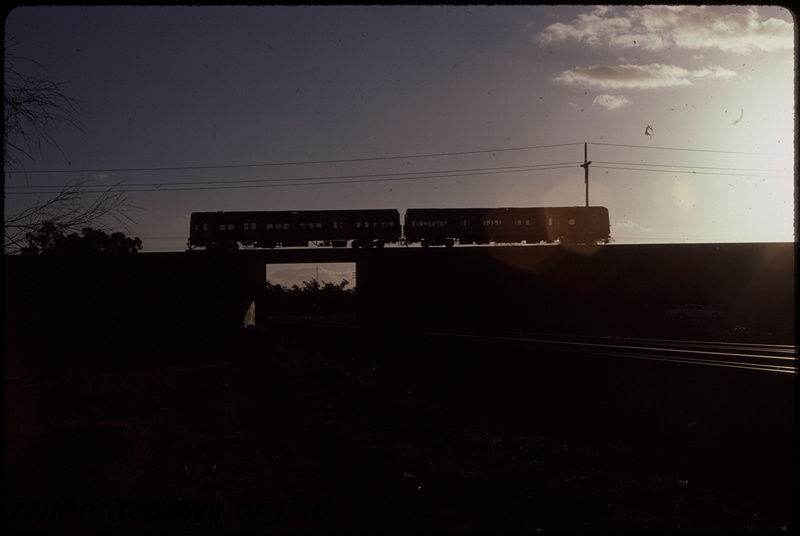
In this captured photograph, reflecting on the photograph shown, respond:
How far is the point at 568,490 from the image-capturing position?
6.77 metres

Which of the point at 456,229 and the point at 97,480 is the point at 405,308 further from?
the point at 97,480

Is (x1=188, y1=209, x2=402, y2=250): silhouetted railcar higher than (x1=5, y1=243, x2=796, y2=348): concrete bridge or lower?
higher

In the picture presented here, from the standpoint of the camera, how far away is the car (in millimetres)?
35938

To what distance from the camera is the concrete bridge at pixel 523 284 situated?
33531mm

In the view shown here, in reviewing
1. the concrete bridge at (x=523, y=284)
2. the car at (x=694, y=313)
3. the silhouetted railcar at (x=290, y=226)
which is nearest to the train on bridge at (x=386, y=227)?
the silhouetted railcar at (x=290, y=226)

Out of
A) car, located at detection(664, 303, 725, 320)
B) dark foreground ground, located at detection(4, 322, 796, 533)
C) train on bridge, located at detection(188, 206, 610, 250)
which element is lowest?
dark foreground ground, located at detection(4, 322, 796, 533)

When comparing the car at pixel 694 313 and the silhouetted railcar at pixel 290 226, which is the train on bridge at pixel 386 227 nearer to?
the silhouetted railcar at pixel 290 226

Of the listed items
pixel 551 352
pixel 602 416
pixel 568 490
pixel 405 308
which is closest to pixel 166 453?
pixel 568 490

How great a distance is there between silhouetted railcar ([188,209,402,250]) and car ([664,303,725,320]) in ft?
69.0

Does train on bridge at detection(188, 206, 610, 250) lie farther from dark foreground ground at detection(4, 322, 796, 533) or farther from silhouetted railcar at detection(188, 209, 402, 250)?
dark foreground ground at detection(4, 322, 796, 533)

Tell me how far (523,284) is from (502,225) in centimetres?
840

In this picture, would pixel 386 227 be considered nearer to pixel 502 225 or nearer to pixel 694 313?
pixel 502 225

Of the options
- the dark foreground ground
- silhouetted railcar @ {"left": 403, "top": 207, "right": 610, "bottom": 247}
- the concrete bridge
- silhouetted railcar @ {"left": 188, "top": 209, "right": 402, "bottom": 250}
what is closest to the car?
the concrete bridge

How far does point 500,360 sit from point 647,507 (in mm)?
8771
